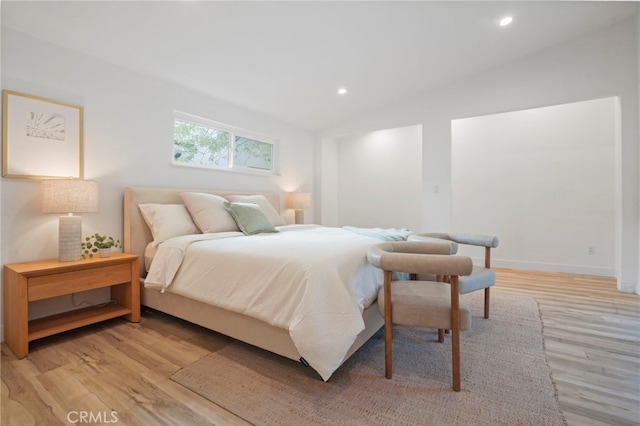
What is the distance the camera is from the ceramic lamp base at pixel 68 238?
6.72ft

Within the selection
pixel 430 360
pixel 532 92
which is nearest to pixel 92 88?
pixel 430 360

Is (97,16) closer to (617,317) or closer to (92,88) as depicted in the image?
(92,88)

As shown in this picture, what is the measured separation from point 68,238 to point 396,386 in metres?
2.48

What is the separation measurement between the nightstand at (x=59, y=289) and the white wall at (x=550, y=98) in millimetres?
3680

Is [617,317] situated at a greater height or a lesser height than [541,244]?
lesser

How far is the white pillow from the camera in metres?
2.48

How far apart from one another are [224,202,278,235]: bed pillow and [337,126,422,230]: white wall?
9.98 feet

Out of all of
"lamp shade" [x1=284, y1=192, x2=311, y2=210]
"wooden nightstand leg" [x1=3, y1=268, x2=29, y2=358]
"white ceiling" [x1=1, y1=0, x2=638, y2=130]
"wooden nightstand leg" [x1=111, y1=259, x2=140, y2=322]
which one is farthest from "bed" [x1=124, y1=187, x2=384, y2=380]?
"lamp shade" [x1=284, y1=192, x2=311, y2=210]

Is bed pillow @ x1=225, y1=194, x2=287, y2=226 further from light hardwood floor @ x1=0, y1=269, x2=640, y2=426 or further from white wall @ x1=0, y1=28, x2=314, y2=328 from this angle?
light hardwood floor @ x1=0, y1=269, x2=640, y2=426

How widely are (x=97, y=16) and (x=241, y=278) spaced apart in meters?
2.25

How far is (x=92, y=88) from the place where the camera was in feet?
8.07

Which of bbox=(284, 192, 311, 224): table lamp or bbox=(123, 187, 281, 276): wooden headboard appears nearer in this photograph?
bbox=(123, 187, 281, 276): wooden headboard

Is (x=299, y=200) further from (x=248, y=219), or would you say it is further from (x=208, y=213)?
(x=208, y=213)

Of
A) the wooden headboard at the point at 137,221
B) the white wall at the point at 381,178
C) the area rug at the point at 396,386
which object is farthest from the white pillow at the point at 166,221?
the white wall at the point at 381,178
